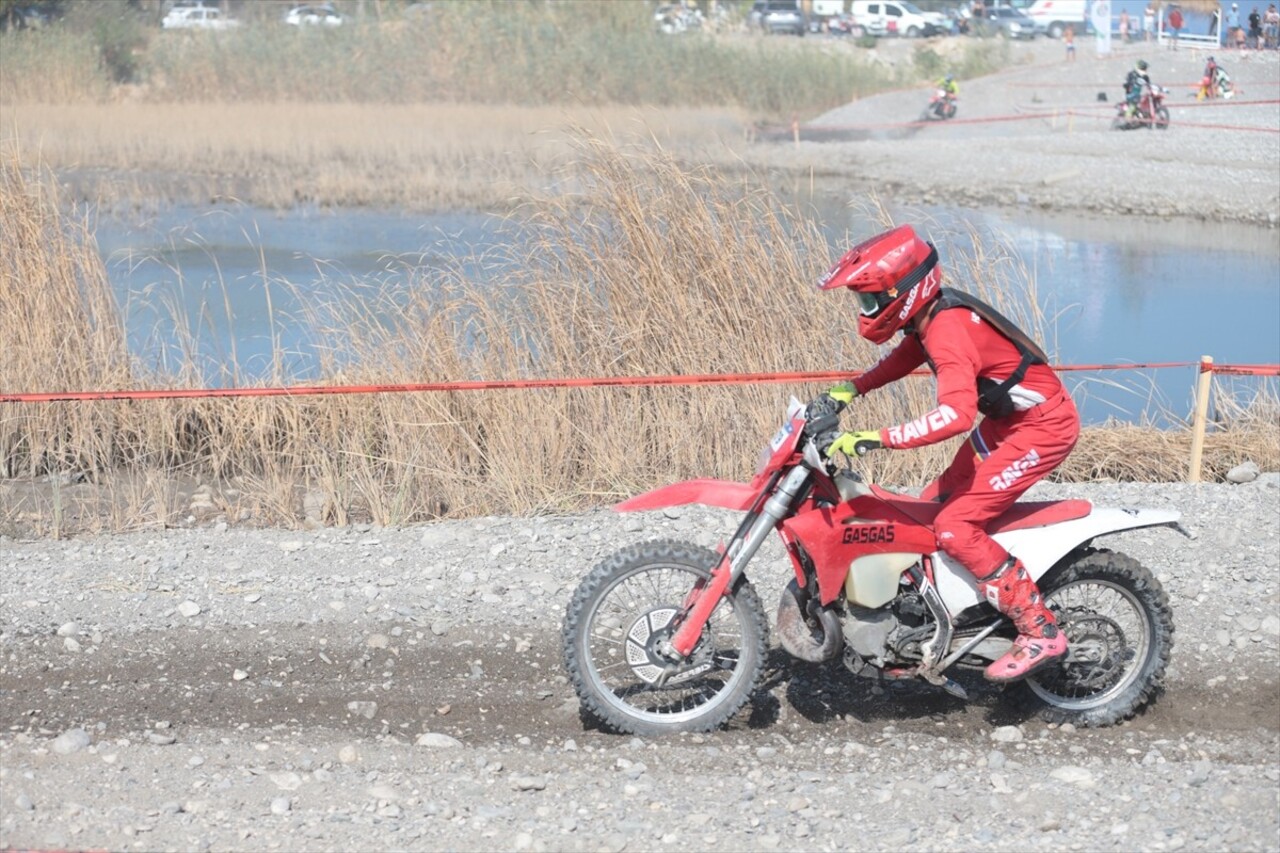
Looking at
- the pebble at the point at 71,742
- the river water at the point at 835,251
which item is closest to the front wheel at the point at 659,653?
the pebble at the point at 71,742

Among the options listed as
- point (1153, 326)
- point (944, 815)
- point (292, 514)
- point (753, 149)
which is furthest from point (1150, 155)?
point (944, 815)

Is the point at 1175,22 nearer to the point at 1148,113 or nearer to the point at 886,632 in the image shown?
the point at 1148,113

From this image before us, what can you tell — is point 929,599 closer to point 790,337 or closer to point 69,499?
point 790,337

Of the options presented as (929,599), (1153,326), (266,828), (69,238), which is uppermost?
(69,238)

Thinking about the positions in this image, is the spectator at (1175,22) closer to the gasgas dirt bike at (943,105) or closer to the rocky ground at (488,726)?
the gasgas dirt bike at (943,105)

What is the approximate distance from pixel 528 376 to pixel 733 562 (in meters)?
3.86

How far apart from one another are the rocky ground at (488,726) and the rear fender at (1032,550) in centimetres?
52

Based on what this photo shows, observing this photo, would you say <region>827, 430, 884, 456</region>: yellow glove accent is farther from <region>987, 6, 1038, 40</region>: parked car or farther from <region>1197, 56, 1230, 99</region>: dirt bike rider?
<region>987, 6, 1038, 40</region>: parked car

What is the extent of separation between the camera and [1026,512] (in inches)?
199

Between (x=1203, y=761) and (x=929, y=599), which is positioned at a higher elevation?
(x=929, y=599)

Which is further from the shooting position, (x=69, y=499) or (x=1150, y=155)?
(x=1150, y=155)

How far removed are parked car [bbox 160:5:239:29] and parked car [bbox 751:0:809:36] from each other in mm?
18584

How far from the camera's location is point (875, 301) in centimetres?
469

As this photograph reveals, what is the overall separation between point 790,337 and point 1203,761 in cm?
405
